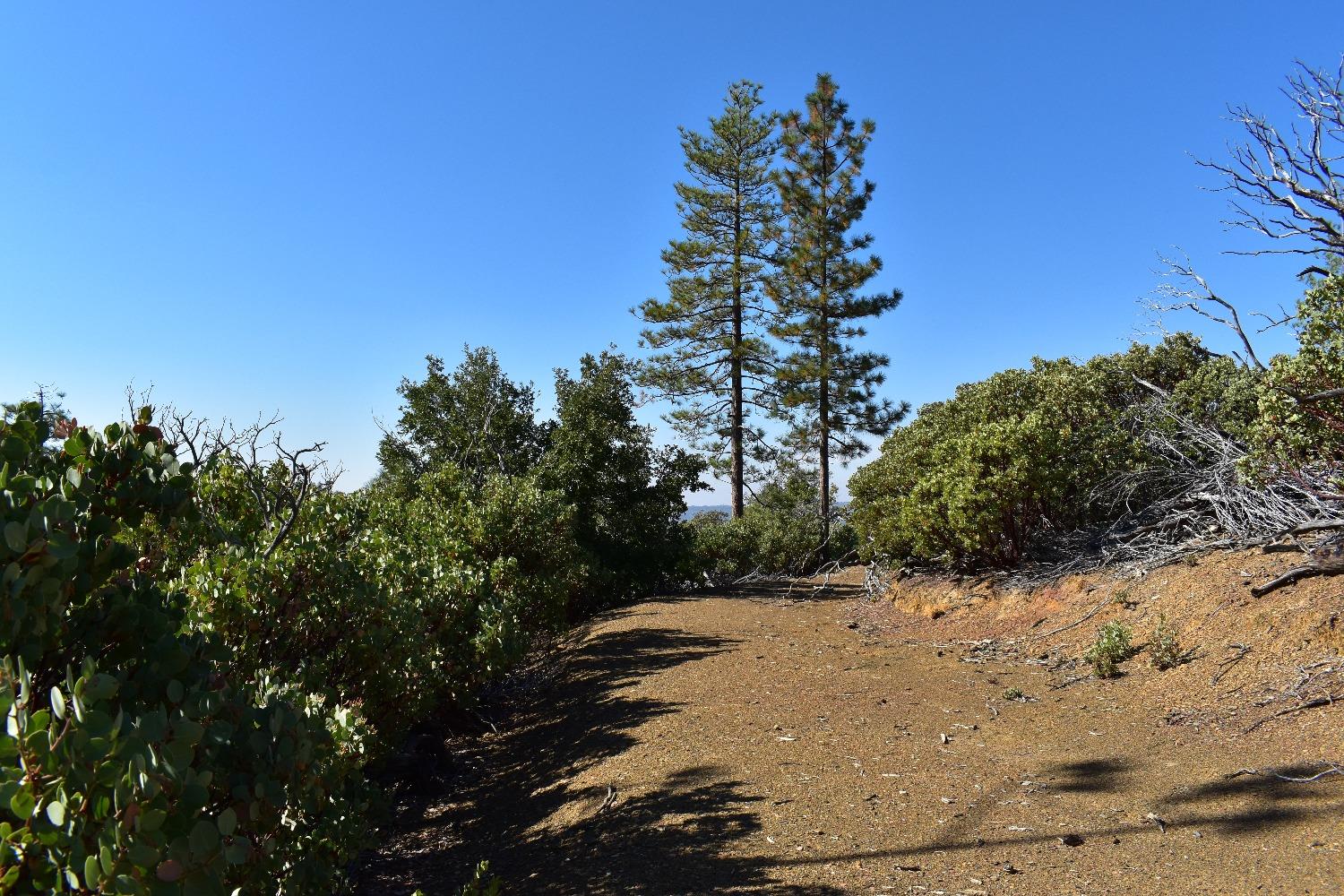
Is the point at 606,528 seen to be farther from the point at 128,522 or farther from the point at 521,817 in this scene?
the point at 128,522

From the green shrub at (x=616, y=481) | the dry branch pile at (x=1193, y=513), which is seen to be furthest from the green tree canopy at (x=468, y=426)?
the dry branch pile at (x=1193, y=513)

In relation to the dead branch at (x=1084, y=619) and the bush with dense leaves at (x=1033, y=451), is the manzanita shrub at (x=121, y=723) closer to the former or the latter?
the dead branch at (x=1084, y=619)

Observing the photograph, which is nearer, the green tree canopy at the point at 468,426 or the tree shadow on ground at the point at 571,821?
the tree shadow on ground at the point at 571,821

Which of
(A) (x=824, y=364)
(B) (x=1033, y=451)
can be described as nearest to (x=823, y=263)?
(A) (x=824, y=364)

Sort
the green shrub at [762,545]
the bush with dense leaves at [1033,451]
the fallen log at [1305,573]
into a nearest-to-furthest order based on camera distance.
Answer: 1. the fallen log at [1305,573]
2. the bush with dense leaves at [1033,451]
3. the green shrub at [762,545]

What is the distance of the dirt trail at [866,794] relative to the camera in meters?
3.50

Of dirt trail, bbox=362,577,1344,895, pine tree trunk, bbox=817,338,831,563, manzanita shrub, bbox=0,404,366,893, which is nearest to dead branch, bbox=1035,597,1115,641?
dirt trail, bbox=362,577,1344,895

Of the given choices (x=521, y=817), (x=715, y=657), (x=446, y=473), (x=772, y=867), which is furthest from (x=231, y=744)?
(x=446, y=473)

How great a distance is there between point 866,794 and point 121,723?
3.98m

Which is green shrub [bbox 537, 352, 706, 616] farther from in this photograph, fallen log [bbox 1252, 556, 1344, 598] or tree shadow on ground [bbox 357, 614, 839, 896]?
fallen log [bbox 1252, 556, 1344, 598]

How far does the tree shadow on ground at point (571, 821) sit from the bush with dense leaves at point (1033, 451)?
461 cm

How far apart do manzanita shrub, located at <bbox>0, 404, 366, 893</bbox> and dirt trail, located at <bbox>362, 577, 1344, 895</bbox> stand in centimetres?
196

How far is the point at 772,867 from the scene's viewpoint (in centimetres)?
359

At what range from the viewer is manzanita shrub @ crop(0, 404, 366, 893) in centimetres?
130
